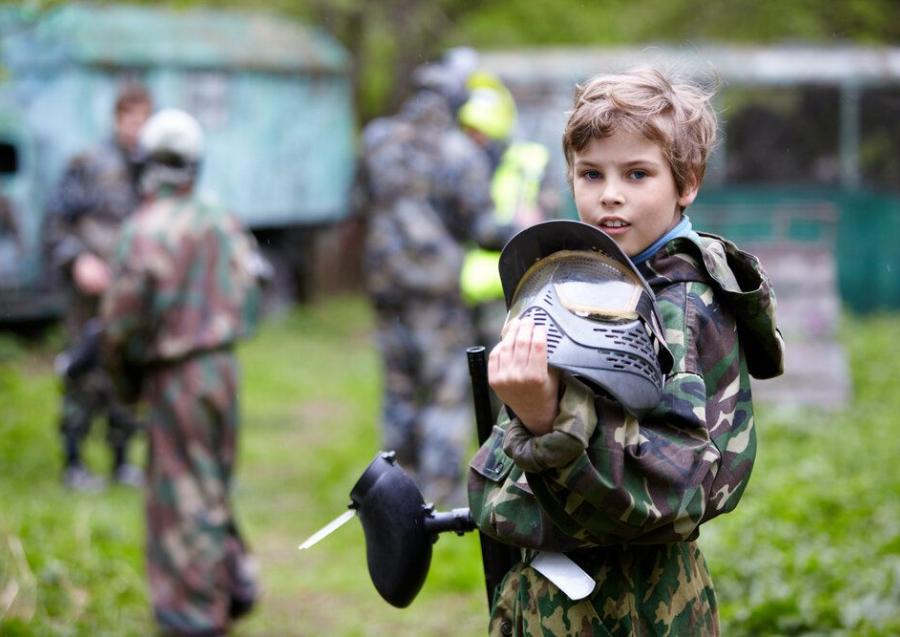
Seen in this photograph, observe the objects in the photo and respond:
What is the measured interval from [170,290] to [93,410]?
360 centimetres

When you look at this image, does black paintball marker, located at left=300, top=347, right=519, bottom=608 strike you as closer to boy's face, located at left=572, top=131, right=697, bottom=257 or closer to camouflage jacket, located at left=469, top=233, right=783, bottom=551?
camouflage jacket, located at left=469, top=233, right=783, bottom=551

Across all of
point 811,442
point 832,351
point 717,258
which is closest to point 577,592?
point 717,258

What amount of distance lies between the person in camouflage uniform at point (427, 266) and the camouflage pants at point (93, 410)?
1930 millimetres

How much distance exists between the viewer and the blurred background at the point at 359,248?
19.3 ft

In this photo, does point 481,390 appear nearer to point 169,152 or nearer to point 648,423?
point 648,423

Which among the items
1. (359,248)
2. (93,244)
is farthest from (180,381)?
(359,248)

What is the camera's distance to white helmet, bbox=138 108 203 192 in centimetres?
557

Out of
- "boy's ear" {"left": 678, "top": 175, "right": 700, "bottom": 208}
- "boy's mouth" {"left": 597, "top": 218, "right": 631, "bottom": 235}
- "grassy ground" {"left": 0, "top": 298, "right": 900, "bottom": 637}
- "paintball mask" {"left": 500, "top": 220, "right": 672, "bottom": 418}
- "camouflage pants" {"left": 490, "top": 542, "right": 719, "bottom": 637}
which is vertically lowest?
"grassy ground" {"left": 0, "top": 298, "right": 900, "bottom": 637}

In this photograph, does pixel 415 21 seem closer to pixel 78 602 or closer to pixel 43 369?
pixel 43 369

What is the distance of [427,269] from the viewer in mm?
7711

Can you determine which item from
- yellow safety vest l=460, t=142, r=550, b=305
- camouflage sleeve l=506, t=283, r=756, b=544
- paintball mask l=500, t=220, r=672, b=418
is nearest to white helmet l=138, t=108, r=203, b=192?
yellow safety vest l=460, t=142, r=550, b=305

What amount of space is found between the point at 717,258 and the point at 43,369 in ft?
37.4

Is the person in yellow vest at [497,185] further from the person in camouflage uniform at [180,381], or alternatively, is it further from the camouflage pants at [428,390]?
the person in camouflage uniform at [180,381]

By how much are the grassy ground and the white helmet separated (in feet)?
5.77
